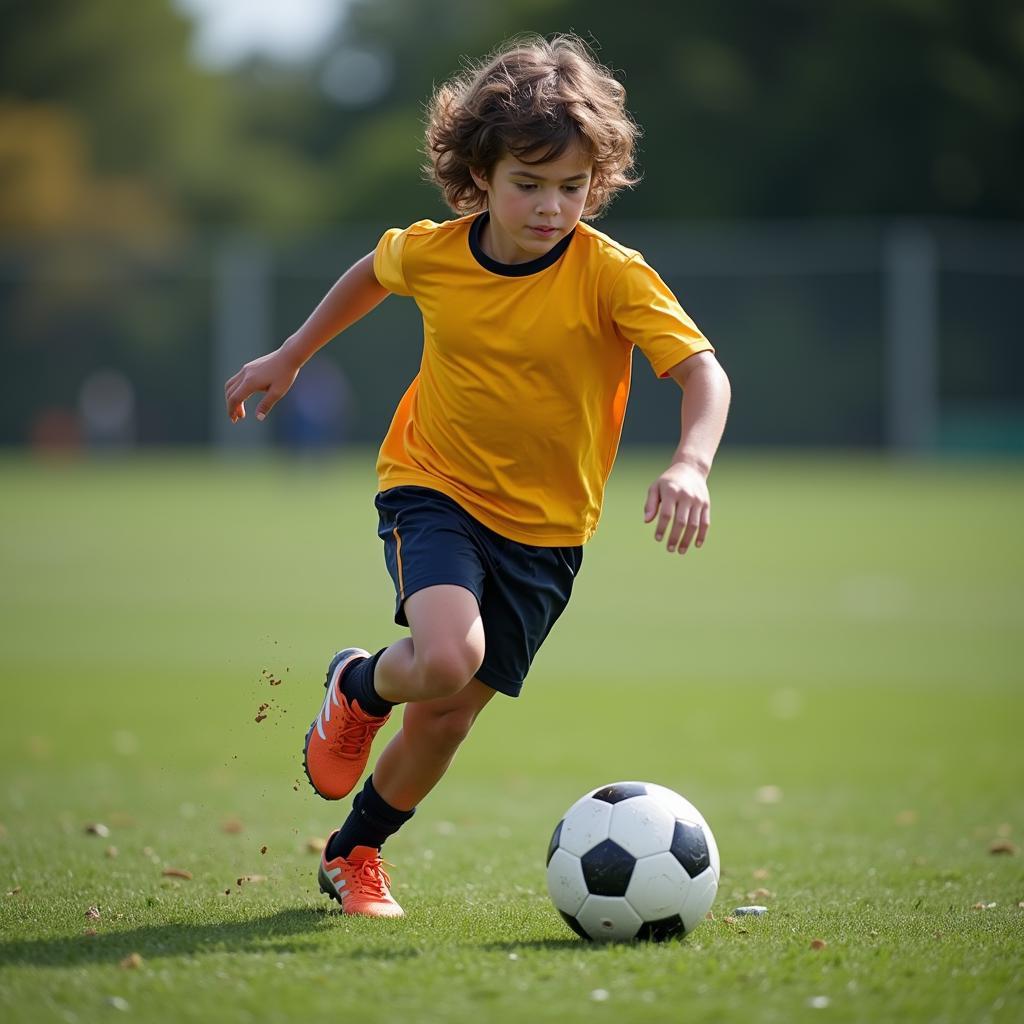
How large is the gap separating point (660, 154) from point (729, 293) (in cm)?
819

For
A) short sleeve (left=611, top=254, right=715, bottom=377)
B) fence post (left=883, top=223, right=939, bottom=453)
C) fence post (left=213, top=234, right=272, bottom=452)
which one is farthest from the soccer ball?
fence post (left=213, top=234, right=272, bottom=452)

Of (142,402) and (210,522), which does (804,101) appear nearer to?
(142,402)

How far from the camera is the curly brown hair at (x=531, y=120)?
14.2 feet

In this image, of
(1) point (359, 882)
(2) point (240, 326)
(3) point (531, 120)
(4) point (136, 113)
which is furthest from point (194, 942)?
(4) point (136, 113)

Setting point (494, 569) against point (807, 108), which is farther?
point (807, 108)

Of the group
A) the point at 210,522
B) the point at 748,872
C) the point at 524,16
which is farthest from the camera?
the point at 524,16

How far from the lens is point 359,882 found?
456cm

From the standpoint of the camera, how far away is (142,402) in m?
32.8

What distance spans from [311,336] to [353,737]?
1.24 meters

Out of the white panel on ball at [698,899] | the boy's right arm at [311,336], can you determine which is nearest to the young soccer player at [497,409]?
the boy's right arm at [311,336]

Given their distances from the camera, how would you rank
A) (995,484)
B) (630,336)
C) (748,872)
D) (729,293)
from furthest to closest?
(729,293)
(995,484)
(748,872)
(630,336)

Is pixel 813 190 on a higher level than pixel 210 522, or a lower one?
higher

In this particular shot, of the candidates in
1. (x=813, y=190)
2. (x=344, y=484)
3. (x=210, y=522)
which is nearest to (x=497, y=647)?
(x=210, y=522)

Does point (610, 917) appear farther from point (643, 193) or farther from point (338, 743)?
point (643, 193)
